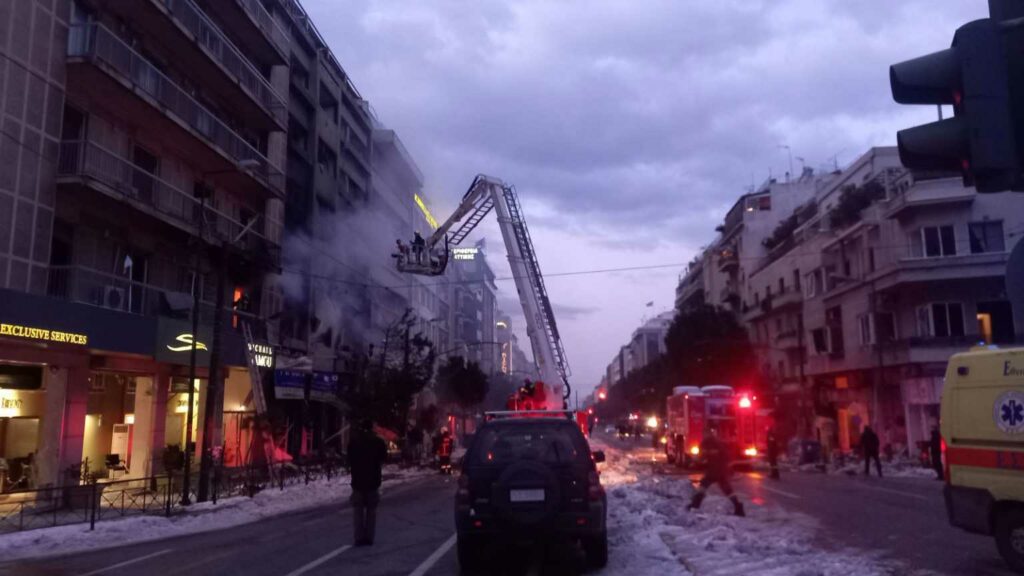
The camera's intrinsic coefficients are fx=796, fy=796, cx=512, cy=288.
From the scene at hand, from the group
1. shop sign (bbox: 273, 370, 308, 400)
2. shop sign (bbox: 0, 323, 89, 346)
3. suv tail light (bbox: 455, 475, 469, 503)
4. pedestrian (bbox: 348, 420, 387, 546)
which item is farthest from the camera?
shop sign (bbox: 273, 370, 308, 400)

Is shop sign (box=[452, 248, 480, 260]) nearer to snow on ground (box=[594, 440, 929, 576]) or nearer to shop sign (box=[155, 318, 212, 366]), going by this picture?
shop sign (box=[155, 318, 212, 366])

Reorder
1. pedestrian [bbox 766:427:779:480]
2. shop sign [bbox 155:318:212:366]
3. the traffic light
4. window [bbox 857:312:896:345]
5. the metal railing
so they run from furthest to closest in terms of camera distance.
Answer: window [bbox 857:312:896:345], pedestrian [bbox 766:427:779:480], shop sign [bbox 155:318:212:366], the metal railing, the traffic light

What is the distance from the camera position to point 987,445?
9.48 metres

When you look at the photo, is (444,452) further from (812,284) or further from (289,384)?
(812,284)

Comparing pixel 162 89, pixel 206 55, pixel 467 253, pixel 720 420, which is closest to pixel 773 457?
pixel 720 420

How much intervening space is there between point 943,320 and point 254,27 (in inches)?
1272

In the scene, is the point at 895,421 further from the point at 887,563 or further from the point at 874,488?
the point at 887,563

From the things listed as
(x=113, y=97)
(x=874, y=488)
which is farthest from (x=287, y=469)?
(x=874, y=488)

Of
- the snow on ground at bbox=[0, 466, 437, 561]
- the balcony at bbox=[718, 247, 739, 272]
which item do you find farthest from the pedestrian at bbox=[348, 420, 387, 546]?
the balcony at bbox=[718, 247, 739, 272]

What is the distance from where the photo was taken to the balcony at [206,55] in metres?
23.6

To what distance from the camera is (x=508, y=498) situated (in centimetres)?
926

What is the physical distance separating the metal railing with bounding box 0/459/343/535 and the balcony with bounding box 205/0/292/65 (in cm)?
1671

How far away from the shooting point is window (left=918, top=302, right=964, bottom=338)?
1421 inches

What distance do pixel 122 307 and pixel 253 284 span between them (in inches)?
373
